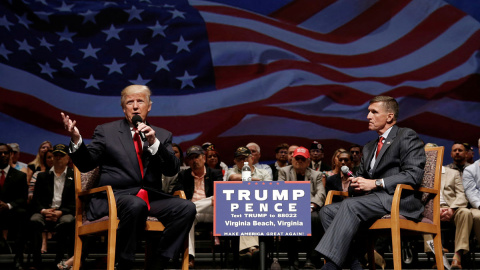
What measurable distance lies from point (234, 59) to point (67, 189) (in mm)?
3651

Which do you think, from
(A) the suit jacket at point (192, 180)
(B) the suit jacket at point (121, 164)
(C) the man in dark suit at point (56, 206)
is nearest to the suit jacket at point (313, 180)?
(A) the suit jacket at point (192, 180)

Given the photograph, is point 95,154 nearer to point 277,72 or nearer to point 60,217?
point 60,217

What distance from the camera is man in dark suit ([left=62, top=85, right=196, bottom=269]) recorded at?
12.2ft

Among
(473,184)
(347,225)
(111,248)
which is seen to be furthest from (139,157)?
(473,184)

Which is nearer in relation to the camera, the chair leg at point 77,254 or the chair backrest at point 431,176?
the chair leg at point 77,254

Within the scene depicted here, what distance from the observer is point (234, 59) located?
8.74 metres

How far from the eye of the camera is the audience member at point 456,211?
18.3 ft

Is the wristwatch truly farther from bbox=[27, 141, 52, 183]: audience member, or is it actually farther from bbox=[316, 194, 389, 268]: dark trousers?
bbox=[27, 141, 52, 183]: audience member

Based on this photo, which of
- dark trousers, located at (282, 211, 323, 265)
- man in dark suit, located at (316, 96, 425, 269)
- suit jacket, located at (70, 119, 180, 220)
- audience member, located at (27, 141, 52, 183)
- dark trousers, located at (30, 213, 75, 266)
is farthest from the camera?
audience member, located at (27, 141, 52, 183)

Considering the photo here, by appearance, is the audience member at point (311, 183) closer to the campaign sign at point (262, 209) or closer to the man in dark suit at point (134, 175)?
the campaign sign at point (262, 209)

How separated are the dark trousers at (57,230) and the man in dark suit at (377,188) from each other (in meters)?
2.90

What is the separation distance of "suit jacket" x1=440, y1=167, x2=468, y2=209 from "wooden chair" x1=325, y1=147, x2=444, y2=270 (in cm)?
217

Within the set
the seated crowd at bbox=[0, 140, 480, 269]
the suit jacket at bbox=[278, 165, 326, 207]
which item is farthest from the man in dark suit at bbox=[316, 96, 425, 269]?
the suit jacket at bbox=[278, 165, 326, 207]

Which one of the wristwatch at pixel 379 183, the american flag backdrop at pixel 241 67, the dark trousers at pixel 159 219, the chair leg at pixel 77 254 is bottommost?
the chair leg at pixel 77 254
